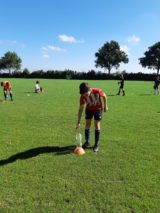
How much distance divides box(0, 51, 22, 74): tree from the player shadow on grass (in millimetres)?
131354

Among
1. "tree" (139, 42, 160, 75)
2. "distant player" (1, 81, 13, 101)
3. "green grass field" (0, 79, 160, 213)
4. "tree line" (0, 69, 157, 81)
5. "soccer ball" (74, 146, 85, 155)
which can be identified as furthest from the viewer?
"tree" (139, 42, 160, 75)

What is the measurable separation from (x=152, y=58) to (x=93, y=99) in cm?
11638

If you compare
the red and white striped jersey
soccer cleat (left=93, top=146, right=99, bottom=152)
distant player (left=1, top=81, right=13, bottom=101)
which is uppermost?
the red and white striped jersey

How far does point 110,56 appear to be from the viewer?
123 meters

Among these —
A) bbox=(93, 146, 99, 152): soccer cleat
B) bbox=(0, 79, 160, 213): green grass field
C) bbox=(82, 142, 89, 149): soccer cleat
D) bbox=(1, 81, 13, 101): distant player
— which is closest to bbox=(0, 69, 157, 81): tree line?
bbox=(1, 81, 13, 101): distant player

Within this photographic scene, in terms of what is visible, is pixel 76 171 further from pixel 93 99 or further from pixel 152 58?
pixel 152 58

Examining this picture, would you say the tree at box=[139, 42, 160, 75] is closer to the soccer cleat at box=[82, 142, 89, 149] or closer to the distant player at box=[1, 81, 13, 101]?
the distant player at box=[1, 81, 13, 101]

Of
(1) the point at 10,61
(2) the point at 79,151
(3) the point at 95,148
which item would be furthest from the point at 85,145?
(1) the point at 10,61

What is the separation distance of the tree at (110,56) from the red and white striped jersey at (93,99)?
115m

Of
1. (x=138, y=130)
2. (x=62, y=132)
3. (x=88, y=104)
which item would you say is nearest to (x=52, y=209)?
(x=88, y=104)

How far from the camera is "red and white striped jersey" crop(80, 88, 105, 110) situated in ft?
24.1

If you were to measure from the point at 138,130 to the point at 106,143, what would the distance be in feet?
7.39

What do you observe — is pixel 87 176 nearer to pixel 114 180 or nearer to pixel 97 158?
pixel 114 180

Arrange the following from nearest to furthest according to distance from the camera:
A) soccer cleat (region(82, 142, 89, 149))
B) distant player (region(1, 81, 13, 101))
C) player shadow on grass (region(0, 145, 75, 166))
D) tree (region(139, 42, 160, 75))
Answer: player shadow on grass (region(0, 145, 75, 166))
soccer cleat (region(82, 142, 89, 149))
distant player (region(1, 81, 13, 101))
tree (region(139, 42, 160, 75))
